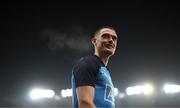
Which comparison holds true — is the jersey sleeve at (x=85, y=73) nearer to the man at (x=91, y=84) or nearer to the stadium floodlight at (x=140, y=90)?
the man at (x=91, y=84)

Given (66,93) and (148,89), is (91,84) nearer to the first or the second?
(148,89)

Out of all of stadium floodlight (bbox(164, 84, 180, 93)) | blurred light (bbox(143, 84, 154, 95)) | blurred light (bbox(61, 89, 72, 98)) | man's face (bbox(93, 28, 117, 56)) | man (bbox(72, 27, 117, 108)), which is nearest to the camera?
man (bbox(72, 27, 117, 108))

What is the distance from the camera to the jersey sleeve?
91.1 inches

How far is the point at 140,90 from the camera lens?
17.3 meters

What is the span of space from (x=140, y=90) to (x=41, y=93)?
210 inches

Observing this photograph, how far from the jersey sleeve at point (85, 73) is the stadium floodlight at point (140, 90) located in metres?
15.0

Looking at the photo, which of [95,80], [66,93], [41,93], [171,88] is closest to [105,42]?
[95,80]

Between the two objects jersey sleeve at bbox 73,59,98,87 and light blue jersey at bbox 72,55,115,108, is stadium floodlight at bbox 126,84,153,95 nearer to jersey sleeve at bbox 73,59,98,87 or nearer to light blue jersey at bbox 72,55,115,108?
Result: light blue jersey at bbox 72,55,115,108

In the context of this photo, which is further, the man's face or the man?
the man's face

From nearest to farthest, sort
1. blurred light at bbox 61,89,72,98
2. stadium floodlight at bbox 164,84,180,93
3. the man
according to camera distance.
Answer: the man → stadium floodlight at bbox 164,84,180,93 → blurred light at bbox 61,89,72,98

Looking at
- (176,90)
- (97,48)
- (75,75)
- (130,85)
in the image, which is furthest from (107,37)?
(130,85)

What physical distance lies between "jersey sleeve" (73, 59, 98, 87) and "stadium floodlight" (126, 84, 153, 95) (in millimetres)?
15046

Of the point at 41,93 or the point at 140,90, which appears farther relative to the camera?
the point at 41,93

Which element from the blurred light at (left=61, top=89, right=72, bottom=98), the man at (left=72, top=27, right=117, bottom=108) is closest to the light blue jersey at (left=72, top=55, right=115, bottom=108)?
the man at (left=72, top=27, right=117, bottom=108)
